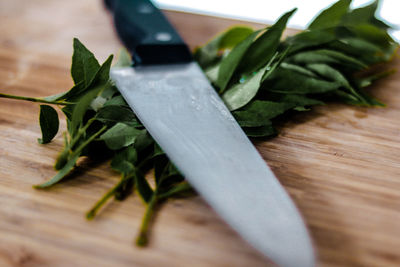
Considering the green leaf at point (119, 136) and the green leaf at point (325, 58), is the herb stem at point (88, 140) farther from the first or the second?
the green leaf at point (325, 58)

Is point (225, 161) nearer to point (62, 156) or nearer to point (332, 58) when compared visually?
point (62, 156)

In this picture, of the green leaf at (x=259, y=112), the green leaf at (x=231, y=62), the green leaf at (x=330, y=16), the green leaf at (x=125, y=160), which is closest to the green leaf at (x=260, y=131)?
the green leaf at (x=259, y=112)

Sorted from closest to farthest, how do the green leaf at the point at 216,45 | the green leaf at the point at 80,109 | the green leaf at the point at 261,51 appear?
the green leaf at the point at 80,109, the green leaf at the point at 261,51, the green leaf at the point at 216,45

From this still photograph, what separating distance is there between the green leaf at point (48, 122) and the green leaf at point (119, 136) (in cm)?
11

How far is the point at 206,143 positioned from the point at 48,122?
0.98 feet

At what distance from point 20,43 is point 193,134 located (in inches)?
28.9

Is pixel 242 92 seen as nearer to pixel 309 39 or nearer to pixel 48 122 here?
pixel 309 39

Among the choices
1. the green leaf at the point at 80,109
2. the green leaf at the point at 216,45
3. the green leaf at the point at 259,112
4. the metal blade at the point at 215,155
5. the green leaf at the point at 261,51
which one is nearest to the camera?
the metal blade at the point at 215,155

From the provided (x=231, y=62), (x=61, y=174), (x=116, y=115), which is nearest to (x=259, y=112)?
(x=231, y=62)

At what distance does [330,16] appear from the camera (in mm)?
1025

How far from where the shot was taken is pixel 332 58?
3.34ft

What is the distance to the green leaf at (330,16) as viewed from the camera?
3.30 ft

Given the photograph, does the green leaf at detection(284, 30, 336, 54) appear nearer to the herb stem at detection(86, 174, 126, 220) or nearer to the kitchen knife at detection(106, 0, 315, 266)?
the kitchen knife at detection(106, 0, 315, 266)

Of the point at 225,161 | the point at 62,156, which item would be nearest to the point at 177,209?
the point at 225,161
